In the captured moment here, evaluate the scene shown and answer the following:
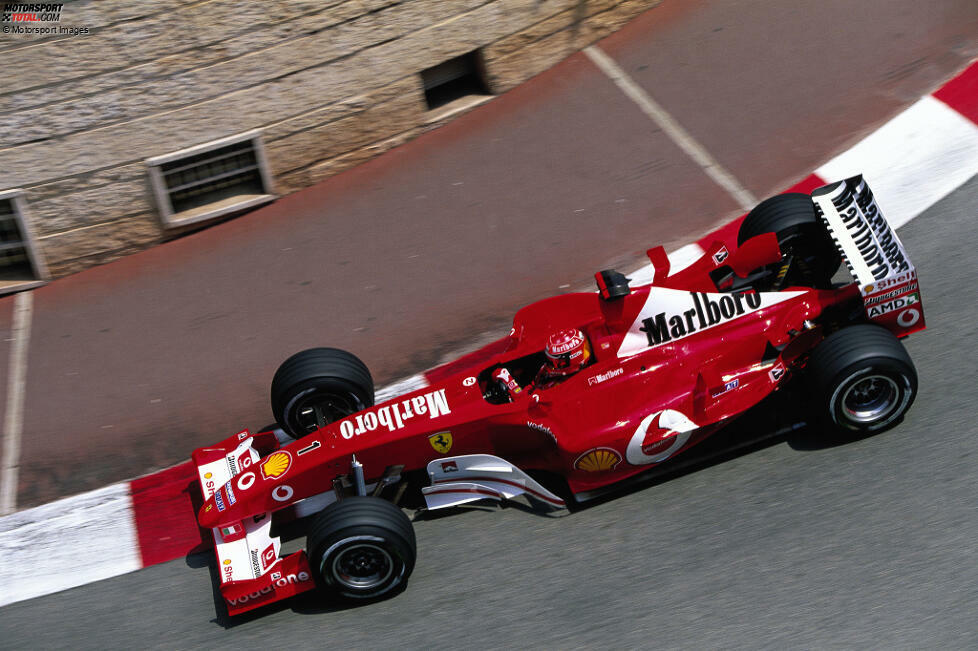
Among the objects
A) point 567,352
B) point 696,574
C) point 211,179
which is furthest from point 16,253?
point 696,574

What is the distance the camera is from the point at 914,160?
733 centimetres

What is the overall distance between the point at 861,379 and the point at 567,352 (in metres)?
1.48

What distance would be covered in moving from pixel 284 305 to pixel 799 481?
→ 3712 mm

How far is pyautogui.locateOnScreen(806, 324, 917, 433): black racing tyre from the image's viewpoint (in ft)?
17.0

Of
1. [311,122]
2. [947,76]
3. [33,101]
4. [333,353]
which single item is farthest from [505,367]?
[947,76]

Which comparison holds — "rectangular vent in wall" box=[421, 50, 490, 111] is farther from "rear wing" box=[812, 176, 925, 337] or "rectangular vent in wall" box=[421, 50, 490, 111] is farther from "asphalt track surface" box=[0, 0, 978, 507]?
"rear wing" box=[812, 176, 925, 337]

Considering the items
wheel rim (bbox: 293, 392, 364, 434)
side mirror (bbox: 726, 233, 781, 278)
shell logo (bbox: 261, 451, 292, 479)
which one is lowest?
shell logo (bbox: 261, 451, 292, 479)

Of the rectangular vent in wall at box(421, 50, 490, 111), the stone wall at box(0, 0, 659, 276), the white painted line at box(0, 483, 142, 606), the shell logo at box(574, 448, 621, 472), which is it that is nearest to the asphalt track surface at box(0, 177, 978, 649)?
the white painted line at box(0, 483, 142, 606)

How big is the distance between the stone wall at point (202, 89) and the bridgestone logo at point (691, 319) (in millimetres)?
3622

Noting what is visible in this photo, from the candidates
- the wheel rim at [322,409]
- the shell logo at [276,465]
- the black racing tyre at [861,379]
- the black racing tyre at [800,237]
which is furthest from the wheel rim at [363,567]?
the black racing tyre at [800,237]

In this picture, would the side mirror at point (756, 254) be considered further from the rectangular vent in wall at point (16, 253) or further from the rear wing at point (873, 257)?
the rectangular vent in wall at point (16, 253)

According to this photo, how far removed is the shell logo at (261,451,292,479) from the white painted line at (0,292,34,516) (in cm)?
183

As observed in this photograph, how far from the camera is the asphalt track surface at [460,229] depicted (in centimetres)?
677

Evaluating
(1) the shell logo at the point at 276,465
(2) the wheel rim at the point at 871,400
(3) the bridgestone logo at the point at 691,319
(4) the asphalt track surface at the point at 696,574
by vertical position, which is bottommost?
(4) the asphalt track surface at the point at 696,574
